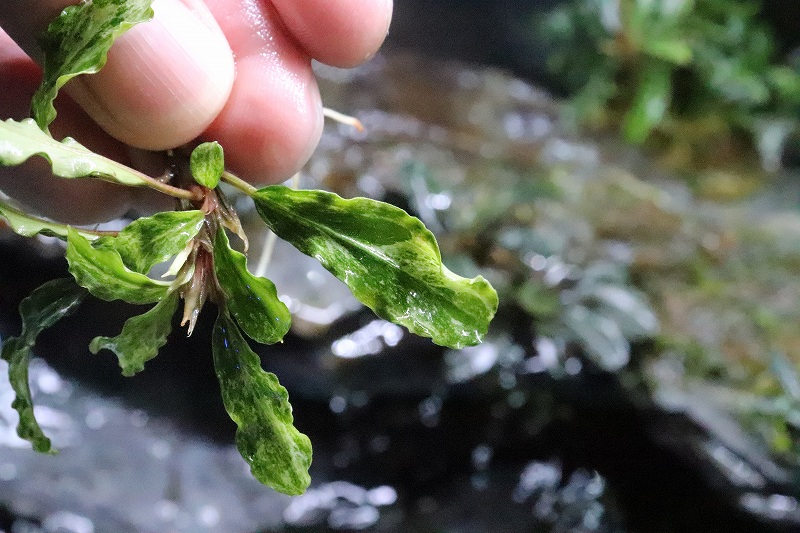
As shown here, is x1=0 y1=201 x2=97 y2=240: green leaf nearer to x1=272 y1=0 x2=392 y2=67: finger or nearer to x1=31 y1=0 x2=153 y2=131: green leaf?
x1=31 y1=0 x2=153 y2=131: green leaf

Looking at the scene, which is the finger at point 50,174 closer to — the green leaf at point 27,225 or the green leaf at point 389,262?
the green leaf at point 27,225

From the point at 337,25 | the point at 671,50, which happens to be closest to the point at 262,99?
the point at 337,25

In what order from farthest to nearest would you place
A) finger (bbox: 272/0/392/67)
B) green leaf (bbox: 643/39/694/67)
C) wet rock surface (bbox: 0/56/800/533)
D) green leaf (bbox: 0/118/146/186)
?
green leaf (bbox: 643/39/694/67) < wet rock surface (bbox: 0/56/800/533) < finger (bbox: 272/0/392/67) < green leaf (bbox: 0/118/146/186)

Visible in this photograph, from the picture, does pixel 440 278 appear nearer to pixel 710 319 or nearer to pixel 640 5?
pixel 710 319

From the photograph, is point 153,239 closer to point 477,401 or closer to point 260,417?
point 260,417

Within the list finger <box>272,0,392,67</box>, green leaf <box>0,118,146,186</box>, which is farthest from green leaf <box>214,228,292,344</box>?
finger <box>272,0,392,67</box>

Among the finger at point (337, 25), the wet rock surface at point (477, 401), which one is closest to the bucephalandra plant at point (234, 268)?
the finger at point (337, 25)

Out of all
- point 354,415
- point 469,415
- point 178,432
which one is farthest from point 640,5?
point 178,432
